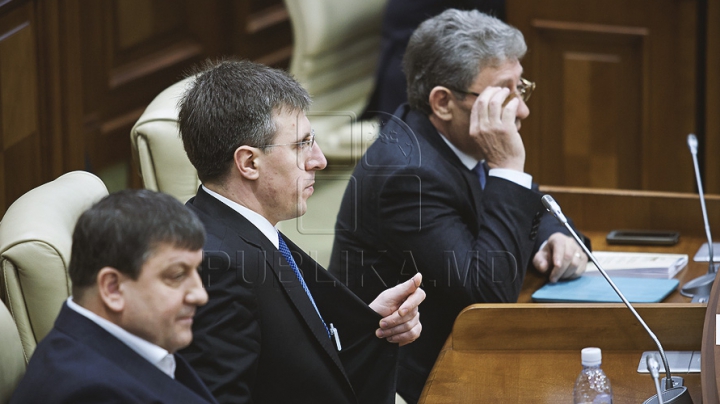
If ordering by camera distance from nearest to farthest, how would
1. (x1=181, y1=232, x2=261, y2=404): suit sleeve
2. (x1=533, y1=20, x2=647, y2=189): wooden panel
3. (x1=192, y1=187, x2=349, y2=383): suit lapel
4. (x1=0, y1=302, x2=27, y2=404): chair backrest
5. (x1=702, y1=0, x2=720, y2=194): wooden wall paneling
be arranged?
(x1=0, y1=302, x2=27, y2=404): chair backrest, (x1=181, y1=232, x2=261, y2=404): suit sleeve, (x1=192, y1=187, x2=349, y2=383): suit lapel, (x1=702, y1=0, x2=720, y2=194): wooden wall paneling, (x1=533, y1=20, x2=647, y2=189): wooden panel

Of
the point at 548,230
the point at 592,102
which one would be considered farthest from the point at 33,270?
the point at 592,102

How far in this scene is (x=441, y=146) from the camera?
214cm

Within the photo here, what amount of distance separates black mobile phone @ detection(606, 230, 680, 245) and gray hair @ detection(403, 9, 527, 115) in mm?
569

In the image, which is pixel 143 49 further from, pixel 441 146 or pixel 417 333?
pixel 417 333

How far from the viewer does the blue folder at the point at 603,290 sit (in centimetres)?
191

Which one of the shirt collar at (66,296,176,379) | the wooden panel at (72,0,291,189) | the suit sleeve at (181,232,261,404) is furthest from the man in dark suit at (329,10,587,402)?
the wooden panel at (72,0,291,189)

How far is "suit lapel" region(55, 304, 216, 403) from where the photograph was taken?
1073 mm

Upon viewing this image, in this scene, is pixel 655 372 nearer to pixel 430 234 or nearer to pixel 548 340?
pixel 548 340

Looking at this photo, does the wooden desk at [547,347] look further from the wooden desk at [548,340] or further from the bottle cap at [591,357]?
the bottle cap at [591,357]

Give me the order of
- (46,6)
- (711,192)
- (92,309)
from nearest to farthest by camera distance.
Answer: (92,309) → (46,6) → (711,192)

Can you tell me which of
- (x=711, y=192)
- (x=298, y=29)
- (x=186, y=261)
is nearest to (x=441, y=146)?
(x=186, y=261)

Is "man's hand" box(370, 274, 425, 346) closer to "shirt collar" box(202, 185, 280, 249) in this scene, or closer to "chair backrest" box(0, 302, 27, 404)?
"shirt collar" box(202, 185, 280, 249)

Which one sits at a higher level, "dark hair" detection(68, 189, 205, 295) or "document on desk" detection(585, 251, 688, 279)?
"dark hair" detection(68, 189, 205, 295)

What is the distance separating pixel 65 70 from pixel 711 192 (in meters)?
2.34
